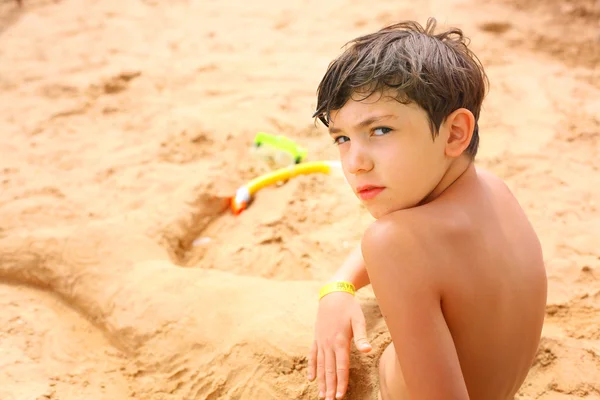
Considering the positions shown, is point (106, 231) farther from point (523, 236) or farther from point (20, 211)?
point (523, 236)

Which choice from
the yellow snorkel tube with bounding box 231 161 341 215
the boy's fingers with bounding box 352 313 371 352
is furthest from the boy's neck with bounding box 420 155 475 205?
the yellow snorkel tube with bounding box 231 161 341 215

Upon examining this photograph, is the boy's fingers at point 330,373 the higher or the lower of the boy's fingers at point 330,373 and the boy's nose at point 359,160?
the lower

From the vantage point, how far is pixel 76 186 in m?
2.49

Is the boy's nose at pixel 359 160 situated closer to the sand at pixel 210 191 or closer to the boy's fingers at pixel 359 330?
the boy's fingers at pixel 359 330

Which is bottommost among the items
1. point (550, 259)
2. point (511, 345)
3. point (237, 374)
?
point (237, 374)

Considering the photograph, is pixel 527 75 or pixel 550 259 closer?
pixel 550 259

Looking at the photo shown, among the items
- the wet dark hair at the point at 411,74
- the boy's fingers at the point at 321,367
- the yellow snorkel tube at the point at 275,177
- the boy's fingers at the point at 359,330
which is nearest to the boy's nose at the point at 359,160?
the wet dark hair at the point at 411,74

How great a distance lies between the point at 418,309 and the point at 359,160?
311mm

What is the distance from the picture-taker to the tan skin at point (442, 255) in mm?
1130

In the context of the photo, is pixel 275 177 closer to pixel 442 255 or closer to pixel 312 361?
pixel 312 361

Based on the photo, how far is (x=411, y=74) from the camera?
1.16 metres

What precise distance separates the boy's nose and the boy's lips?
0.13ft

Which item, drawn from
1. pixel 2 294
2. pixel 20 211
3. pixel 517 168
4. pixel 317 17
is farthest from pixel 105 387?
pixel 317 17

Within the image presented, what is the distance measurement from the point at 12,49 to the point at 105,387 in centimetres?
277
